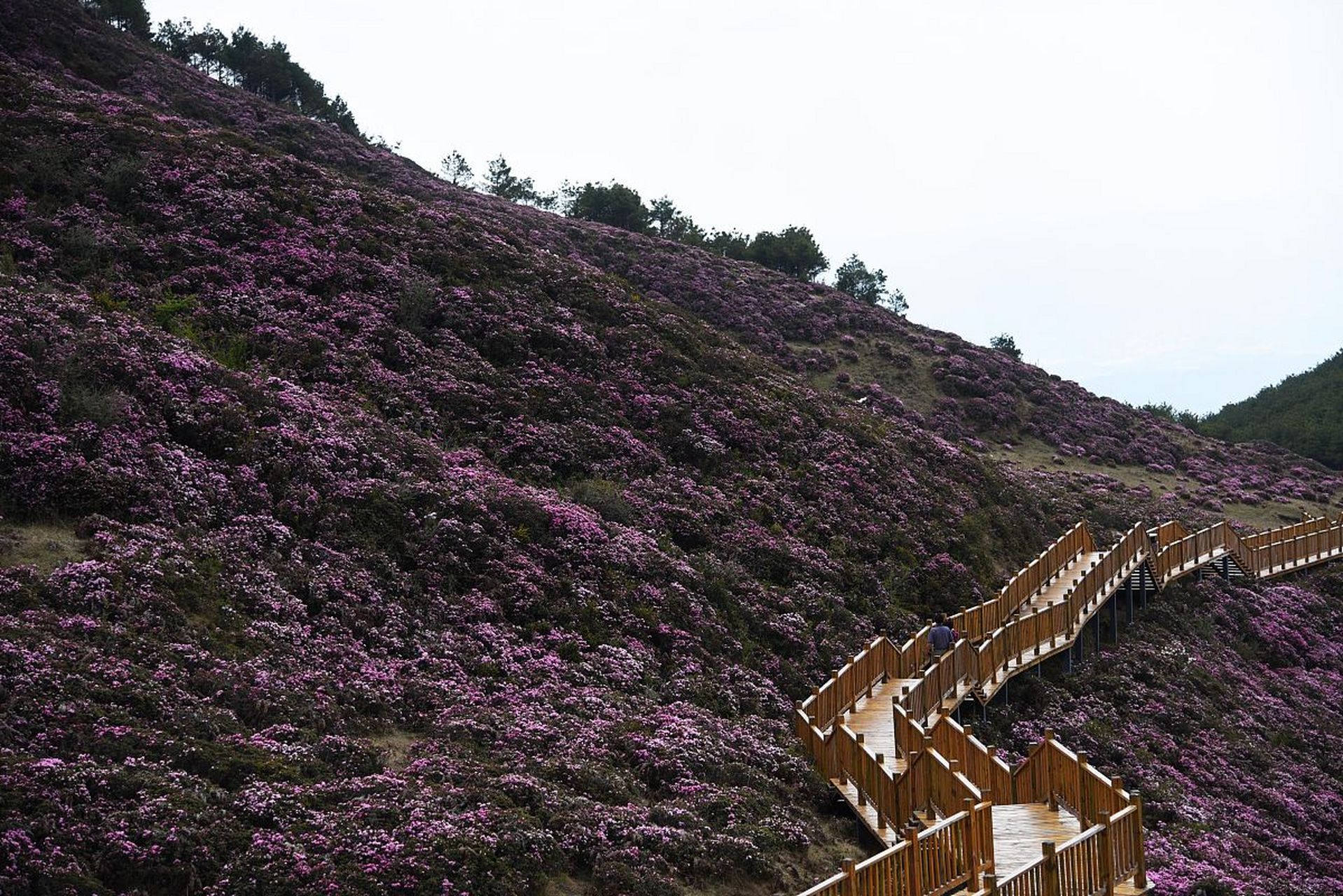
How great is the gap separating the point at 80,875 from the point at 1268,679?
109 ft

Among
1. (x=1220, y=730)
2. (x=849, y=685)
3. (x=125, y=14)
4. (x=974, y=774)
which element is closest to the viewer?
(x=974, y=774)

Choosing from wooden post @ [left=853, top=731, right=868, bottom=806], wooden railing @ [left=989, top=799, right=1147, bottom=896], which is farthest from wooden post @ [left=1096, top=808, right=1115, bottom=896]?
wooden post @ [left=853, top=731, right=868, bottom=806]

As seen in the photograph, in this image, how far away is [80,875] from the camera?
9.53 meters

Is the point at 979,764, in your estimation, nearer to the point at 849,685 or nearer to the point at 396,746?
the point at 849,685

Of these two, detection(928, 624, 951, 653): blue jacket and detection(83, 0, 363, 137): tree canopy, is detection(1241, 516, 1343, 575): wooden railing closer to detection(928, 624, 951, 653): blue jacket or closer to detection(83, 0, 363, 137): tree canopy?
detection(928, 624, 951, 653): blue jacket

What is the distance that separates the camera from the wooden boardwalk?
11273 mm

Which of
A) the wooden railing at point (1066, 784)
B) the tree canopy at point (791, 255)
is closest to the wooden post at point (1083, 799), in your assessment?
the wooden railing at point (1066, 784)

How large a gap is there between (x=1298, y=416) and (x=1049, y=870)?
3042 inches

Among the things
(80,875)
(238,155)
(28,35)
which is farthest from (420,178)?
(80,875)

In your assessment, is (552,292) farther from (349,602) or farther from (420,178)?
(420,178)

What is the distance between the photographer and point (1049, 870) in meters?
11.1

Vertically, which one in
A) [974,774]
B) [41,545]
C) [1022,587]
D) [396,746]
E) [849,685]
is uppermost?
[41,545]

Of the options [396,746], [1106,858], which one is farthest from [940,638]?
[396,746]

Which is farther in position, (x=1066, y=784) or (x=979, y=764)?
(x=979, y=764)
